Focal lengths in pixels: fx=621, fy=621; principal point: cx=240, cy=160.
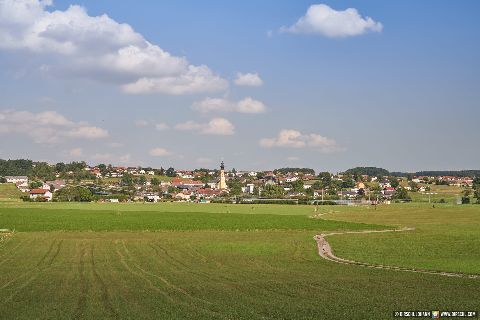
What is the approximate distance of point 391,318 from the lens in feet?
68.4

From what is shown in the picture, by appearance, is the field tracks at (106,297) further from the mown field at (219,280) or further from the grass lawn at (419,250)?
the grass lawn at (419,250)

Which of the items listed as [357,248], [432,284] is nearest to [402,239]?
[357,248]

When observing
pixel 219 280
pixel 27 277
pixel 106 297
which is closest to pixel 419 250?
pixel 219 280

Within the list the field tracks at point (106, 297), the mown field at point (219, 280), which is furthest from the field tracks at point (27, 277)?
the field tracks at point (106, 297)

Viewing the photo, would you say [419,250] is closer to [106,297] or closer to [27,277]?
[27,277]

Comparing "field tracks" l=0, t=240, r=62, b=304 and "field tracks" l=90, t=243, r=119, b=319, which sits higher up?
"field tracks" l=90, t=243, r=119, b=319

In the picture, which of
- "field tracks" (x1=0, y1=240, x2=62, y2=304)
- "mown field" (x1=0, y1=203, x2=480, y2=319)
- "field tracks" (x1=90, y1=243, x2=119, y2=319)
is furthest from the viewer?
"field tracks" (x1=0, y1=240, x2=62, y2=304)

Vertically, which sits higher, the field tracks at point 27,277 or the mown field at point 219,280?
the mown field at point 219,280

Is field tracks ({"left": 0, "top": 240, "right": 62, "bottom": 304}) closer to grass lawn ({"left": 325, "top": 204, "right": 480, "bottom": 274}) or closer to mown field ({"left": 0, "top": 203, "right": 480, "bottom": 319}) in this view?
mown field ({"left": 0, "top": 203, "right": 480, "bottom": 319})

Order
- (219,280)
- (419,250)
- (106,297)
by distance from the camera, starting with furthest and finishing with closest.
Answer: (419,250) < (219,280) < (106,297)

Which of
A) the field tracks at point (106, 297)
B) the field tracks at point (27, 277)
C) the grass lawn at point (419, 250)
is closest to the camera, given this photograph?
the field tracks at point (106, 297)

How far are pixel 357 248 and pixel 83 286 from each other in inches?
1080

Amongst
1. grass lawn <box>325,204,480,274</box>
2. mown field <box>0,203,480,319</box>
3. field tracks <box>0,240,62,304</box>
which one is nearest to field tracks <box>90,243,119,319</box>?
mown field <box>0,203,480,319</box>

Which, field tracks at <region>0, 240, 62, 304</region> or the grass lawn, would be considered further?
the grass lawn
